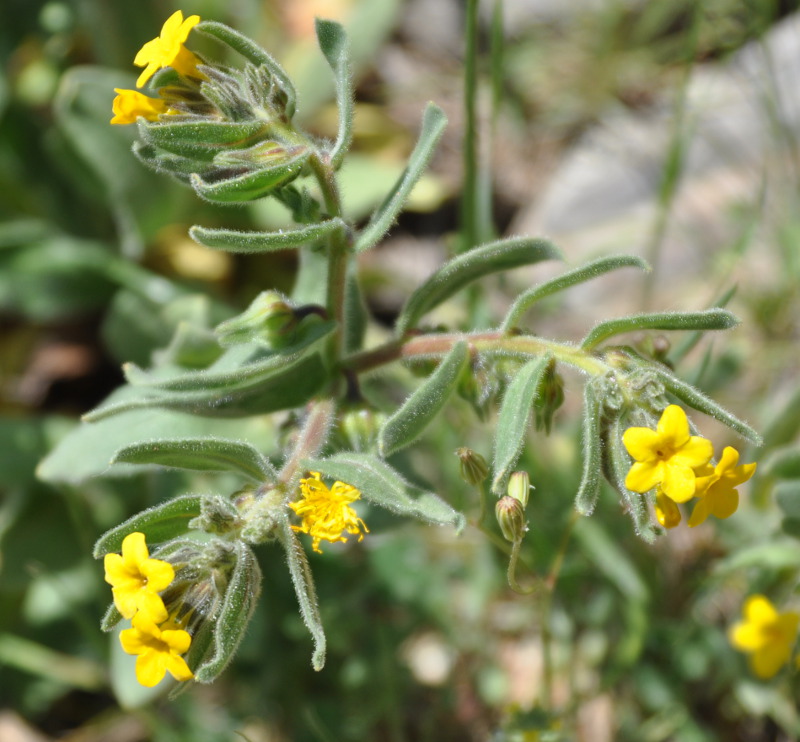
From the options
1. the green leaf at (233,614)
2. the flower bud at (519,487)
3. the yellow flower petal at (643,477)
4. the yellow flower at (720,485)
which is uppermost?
the yellow flower petal at (643,477)

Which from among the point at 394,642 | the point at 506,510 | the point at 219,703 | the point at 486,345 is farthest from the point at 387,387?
the point at 506,510

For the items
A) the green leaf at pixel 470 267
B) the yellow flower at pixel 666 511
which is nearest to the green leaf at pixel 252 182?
the green leaf at pixel 470 267

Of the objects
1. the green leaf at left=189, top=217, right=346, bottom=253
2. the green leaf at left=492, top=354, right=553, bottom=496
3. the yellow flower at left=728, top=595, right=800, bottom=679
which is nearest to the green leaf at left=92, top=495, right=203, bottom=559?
the green leaf at left=189, top=217, right=346, bottom=253

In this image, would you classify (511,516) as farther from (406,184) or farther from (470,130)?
(470,130)

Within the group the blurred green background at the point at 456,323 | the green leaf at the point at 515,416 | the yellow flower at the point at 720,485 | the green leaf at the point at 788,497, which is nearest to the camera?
the yellow flower at the point at 720,485

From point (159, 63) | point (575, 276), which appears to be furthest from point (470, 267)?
point (159, 63)

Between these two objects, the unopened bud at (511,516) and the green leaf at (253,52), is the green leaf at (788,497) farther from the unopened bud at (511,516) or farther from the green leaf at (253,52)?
the green leaf at (253,52)

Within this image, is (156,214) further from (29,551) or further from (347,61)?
(347,61)
